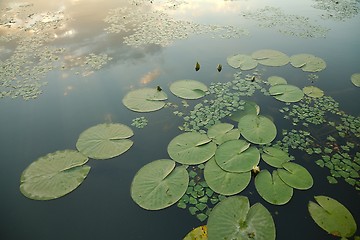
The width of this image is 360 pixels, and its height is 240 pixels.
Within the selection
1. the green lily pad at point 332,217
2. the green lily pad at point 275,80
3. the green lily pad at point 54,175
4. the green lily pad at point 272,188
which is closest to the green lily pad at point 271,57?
the green lily pad at point 275,80

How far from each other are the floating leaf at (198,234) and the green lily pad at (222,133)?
1.30 meters

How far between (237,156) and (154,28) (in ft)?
16.7

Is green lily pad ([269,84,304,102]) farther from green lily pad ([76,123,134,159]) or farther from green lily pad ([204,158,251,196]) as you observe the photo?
green lily pad ([76,123,134,159])

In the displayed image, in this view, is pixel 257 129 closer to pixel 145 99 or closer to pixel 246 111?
pixel 246 111

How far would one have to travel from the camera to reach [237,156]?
3.52m

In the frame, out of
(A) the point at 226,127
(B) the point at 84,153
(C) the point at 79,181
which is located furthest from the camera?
(A) the point at 226,127

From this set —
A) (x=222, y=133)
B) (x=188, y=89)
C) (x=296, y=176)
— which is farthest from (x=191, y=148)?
(x=188, y=89)

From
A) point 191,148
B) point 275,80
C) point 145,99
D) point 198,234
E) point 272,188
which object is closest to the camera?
point 198,234

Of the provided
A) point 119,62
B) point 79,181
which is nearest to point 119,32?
point 119,62

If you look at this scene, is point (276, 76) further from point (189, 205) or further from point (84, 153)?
point (84, 153)

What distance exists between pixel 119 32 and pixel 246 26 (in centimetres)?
350

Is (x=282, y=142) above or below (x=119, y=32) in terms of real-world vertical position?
below

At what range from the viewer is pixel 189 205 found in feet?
10.1

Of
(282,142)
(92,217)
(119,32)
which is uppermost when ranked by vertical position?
(119,32)
